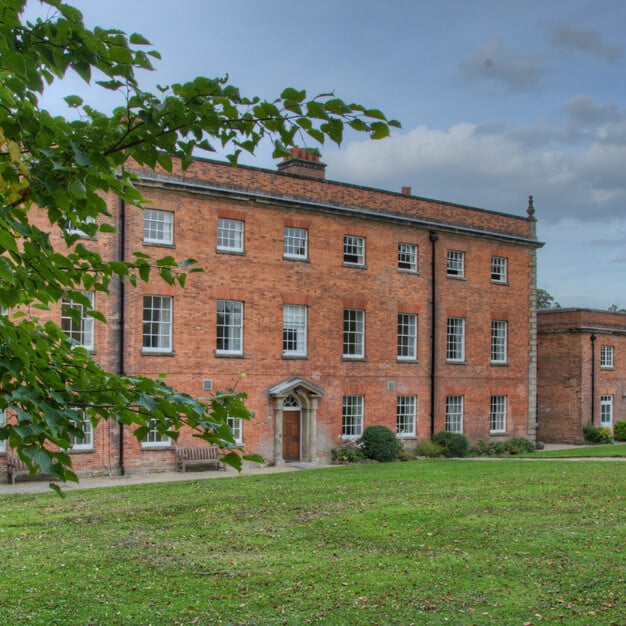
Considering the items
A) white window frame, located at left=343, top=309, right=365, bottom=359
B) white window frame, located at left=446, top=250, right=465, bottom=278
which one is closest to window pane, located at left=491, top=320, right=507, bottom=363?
white window frame, located at left=446, top=250, right=465, bottom=278

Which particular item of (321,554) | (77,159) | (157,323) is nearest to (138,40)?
(77,159)

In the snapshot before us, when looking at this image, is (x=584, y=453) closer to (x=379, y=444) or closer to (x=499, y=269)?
(x=499, y=269)

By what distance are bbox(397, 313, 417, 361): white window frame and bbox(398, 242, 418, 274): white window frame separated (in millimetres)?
1917

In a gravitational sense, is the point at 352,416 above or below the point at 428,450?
above

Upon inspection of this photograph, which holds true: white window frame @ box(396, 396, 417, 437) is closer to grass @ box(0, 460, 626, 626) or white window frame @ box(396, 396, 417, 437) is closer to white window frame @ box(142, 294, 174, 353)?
white window frame @ box(142, 294, 174, 353)

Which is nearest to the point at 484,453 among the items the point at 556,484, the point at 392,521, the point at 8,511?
the point at 556,484

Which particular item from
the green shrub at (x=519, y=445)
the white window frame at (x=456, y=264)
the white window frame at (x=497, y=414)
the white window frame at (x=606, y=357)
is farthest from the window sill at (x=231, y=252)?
the white window frame at (x=606, y=357)

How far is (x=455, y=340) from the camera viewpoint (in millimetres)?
34094

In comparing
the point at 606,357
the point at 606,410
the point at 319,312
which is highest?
the point at 319,312

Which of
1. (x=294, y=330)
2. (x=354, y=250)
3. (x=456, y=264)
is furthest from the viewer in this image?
(x=456, y=264)

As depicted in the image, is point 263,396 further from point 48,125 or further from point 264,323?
point 48,125

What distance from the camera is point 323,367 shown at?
97.9 feet

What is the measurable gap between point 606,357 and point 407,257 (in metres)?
17.0

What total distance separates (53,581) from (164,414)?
792 centimetres
